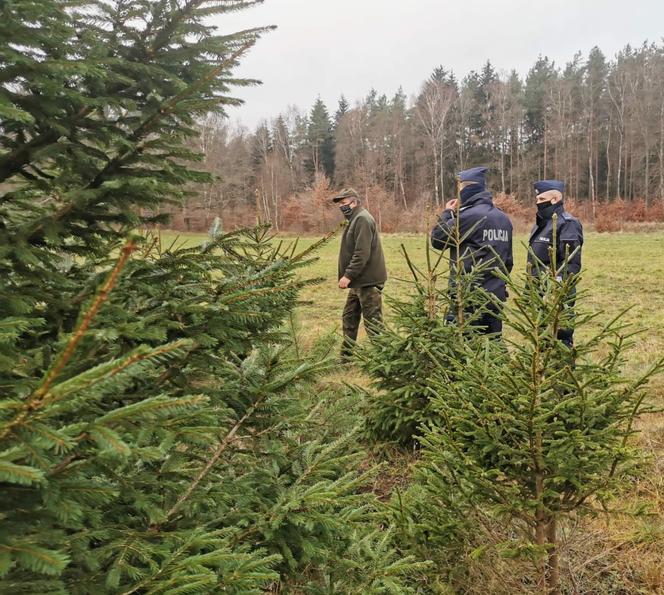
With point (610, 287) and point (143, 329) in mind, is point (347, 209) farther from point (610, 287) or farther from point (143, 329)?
point (610, 287)

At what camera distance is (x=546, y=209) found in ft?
15.3

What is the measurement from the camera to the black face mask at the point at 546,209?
4.58 meters

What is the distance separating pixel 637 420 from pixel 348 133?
5046 centimetres

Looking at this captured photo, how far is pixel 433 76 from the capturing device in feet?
174

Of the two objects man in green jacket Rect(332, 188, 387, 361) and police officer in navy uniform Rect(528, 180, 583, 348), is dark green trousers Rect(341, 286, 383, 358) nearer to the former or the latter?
man in green jacket Rect(332, 188, 387, 361)

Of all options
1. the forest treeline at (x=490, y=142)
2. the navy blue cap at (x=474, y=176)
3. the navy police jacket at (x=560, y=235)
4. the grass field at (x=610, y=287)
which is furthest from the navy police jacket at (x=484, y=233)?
the forest treeline at (x=490, y=142)

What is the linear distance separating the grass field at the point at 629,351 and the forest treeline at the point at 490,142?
25.6 meters

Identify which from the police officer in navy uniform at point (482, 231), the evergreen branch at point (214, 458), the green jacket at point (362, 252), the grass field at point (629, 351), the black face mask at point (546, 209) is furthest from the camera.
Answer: the green jacket at point (362, 252)

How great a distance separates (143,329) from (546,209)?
4376 mm

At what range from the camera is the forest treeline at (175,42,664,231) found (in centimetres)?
4322

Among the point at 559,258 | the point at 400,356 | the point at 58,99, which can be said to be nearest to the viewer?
the point at 58,99

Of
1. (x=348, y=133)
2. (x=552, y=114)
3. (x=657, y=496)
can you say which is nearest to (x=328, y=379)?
(x=657, y=496)

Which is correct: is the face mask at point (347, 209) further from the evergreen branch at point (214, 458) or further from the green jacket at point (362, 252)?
the evergreen branch at point (214, 458)

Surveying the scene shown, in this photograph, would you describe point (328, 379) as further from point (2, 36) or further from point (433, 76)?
point (433, 76)
